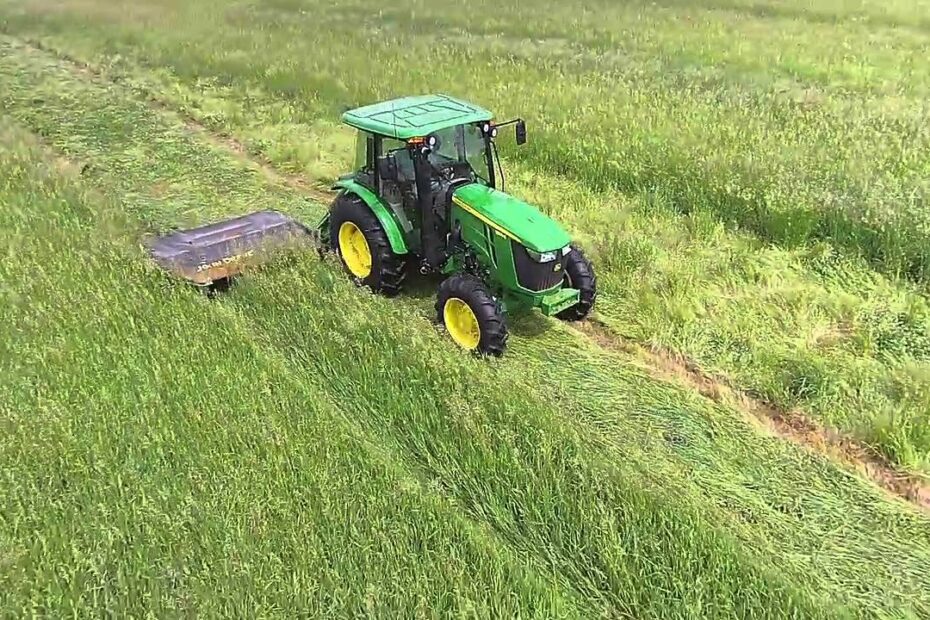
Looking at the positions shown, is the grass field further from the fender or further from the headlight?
the headlight

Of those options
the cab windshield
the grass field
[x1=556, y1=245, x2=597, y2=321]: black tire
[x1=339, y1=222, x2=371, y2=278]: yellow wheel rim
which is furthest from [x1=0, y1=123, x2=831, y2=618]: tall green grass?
the cab windshield

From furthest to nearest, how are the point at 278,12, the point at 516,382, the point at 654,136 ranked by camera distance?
the point at 278,12 < the point at 654,136 < the point at 516,382

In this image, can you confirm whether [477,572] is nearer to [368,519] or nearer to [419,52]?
[368,519]

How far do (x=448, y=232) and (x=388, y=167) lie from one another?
2.60 feet

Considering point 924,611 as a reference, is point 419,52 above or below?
above

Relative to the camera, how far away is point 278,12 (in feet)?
62.0

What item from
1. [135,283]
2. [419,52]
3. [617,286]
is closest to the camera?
[135,283]

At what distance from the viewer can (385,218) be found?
6.23 meters

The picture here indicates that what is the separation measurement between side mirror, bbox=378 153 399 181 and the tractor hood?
2.23 ft

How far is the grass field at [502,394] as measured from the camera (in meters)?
3.77

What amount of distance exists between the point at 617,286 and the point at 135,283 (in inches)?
157

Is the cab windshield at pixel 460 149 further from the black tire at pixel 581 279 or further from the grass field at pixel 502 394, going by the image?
the grass field at pixel 502 394

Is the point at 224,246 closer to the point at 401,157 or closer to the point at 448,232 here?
the point at 401,157

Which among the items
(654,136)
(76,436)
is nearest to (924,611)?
(76,436)
